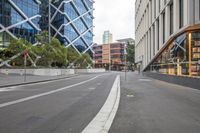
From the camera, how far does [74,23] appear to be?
105375 mm

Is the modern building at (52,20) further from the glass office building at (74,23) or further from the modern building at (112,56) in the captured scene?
the modern building at (112,56)

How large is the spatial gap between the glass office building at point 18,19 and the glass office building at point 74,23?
18071 millimetres

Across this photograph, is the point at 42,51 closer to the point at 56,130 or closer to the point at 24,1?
the point at 24,1

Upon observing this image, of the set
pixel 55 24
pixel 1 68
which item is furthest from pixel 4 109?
pixel 55 24

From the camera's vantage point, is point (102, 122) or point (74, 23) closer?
point (102, 122)

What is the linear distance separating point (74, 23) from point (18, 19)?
116ft

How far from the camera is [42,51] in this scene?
2103 inches

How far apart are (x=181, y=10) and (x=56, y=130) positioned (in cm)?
2448

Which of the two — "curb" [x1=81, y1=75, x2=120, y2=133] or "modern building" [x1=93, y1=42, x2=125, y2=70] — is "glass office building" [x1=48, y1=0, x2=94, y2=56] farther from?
"curb" [x1=81, y1=75, x2=120, y2=133]

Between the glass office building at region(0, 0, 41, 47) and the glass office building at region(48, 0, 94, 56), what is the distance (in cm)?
1807

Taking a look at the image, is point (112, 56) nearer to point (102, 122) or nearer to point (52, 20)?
point (52, 20)

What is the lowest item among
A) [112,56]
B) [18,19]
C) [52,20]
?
[112,56]

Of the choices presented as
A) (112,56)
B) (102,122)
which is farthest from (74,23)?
(102,122)

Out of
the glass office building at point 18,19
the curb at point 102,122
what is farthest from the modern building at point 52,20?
the curb at point 102,122
